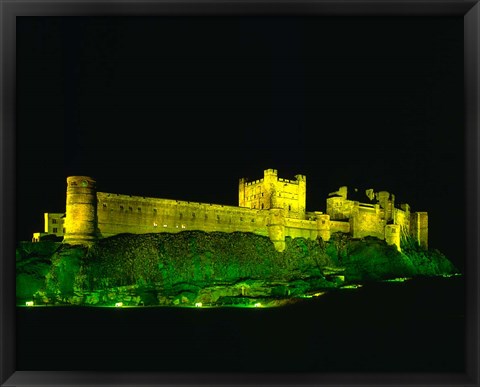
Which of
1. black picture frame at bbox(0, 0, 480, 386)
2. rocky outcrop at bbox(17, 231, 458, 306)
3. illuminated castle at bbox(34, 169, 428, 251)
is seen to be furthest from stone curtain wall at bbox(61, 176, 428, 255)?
black picture frame at bbox(0, 0, 480, 386)

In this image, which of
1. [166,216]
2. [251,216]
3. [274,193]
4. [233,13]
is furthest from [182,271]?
[233,13]

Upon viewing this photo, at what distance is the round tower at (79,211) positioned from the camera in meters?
20.7

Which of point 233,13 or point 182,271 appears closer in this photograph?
point 233,13

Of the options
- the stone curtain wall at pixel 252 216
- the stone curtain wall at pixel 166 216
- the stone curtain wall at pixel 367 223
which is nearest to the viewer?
the stone curtain wall at pixel 252 216

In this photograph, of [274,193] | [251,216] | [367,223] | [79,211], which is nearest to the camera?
[79,211]

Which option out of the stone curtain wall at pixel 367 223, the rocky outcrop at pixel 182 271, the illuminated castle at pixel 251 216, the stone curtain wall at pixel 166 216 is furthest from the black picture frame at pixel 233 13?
the stone curtain wall at pixel 367 223

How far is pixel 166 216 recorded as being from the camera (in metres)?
24.1

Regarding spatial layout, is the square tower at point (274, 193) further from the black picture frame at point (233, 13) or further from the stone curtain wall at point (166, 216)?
the black picture frame at point (233, 13)

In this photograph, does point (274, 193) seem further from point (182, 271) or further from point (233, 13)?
point (233, 13)

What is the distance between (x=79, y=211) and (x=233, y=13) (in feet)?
42.1

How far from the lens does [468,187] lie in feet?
32.3

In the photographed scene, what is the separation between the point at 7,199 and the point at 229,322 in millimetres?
7918

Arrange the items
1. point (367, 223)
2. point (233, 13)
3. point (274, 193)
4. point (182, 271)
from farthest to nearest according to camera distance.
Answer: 1. point (367, 223)
2. point (274, 193)
3. point (182, 271)
4. point (233, 13)

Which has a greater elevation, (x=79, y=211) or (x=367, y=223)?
(x=79, y=211)
